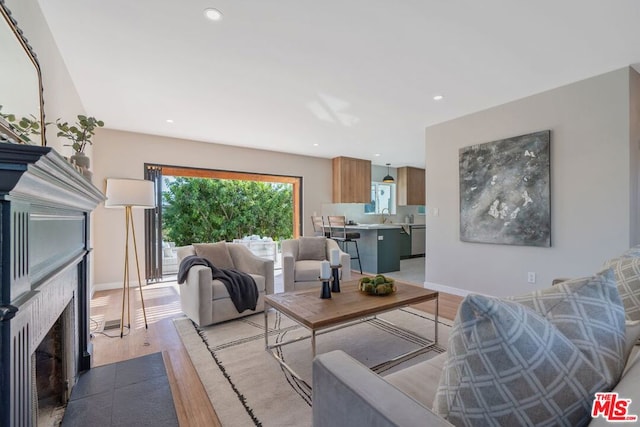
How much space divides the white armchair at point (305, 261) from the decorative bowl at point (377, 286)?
3.40 ft

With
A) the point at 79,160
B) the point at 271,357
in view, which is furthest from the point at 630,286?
the point at 79,160

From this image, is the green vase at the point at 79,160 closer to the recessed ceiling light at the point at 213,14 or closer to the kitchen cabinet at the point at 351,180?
the recessed ceiling light at the point at 213,14

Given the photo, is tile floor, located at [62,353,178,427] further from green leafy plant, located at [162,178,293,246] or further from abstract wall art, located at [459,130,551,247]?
green leafy plant, located at [162,178,293,246]

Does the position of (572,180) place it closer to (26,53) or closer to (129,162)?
(26,53)

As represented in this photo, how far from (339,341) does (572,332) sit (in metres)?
2.00

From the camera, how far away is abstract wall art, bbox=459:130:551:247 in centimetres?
302

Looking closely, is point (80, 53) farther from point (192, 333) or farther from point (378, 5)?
point (192, 333)

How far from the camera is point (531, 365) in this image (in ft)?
1.86

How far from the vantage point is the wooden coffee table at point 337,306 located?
5.81 feet

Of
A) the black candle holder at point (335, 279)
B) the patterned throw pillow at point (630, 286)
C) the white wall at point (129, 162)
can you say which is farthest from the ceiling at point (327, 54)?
the black candle holder at point (335, 279)

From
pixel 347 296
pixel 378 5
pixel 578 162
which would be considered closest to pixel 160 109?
pixel 378 5

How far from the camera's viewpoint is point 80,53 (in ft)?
7.62

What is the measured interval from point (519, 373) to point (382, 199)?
735cm

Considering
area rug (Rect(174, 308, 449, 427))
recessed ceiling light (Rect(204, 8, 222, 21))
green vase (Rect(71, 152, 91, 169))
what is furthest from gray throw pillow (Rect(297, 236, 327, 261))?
recessed ceiling light (Rect(204, 8, 222, 21))
